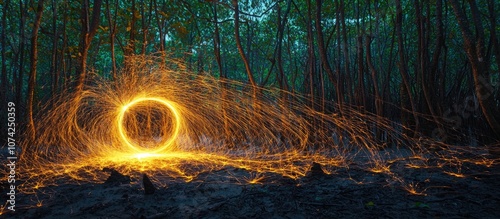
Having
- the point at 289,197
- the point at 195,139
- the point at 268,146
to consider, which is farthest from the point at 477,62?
→ the point at 195,139

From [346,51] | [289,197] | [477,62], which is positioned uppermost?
[346,51]

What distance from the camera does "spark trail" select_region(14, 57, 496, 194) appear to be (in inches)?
195

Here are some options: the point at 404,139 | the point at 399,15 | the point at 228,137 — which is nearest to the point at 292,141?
the point at 228,137

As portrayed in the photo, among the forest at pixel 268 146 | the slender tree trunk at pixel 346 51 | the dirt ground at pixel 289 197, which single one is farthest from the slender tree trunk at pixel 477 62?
the slender tree trunk at pixel 346 51

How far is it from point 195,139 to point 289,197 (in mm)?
7014

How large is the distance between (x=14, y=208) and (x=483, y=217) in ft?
16.6

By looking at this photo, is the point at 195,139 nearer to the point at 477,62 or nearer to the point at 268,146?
the point at 268,146

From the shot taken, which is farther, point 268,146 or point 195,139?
point 195,139

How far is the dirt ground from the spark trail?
0.29 metres

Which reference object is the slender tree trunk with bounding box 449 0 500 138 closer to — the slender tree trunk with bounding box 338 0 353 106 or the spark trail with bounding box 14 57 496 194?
the spark trail with bounding box 14 57 496 194

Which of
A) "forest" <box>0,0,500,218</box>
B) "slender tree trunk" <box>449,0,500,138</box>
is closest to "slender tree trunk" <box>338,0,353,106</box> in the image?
"forest" <box>0,0,500,218</box>

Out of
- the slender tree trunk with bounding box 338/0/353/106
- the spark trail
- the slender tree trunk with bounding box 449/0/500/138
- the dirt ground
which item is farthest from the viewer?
the slender tree trunk with bounding box 338/0/353/106

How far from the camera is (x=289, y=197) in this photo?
3.34 metres

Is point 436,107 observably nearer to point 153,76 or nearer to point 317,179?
point 317,179
